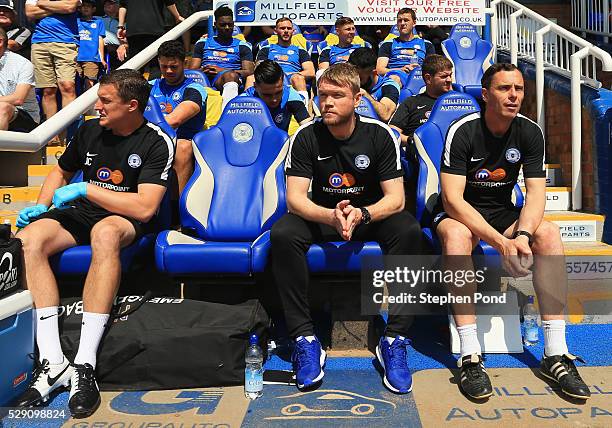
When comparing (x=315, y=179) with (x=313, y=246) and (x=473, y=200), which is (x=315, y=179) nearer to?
(x=313, y=246)

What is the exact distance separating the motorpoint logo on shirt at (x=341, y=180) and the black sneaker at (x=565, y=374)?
1301 millimetres

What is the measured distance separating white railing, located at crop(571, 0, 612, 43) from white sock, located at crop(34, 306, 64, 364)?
28.4 feet

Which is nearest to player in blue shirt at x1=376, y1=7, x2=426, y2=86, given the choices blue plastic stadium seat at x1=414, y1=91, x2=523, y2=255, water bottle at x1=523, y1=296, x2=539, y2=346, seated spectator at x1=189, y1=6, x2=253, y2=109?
seated spectator at x1=189, y1=6, x2=253, y2=109

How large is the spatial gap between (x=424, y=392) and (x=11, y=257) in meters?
1.96

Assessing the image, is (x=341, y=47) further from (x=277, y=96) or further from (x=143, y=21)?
(x=277, y=96)

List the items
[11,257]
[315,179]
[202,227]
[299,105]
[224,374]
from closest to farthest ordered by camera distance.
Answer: [11,257], [224,374], [315,179], [202,227], [299,105]

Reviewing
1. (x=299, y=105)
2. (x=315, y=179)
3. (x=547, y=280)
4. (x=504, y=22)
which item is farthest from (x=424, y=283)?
(x=504, y=22)

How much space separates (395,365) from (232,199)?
55.9 inches

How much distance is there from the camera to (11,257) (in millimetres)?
2777

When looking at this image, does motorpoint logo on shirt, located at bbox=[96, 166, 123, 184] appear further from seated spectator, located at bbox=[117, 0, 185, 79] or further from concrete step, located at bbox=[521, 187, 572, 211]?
seated spectator, located at bbox=[117, 0, 185, 79]

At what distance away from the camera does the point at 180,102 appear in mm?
4746

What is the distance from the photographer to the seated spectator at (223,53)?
7004mm

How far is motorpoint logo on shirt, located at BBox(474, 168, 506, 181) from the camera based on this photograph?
3299mm

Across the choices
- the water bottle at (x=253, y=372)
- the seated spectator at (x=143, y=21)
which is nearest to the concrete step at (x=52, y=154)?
the seated spectator at (x=143, y=21)
